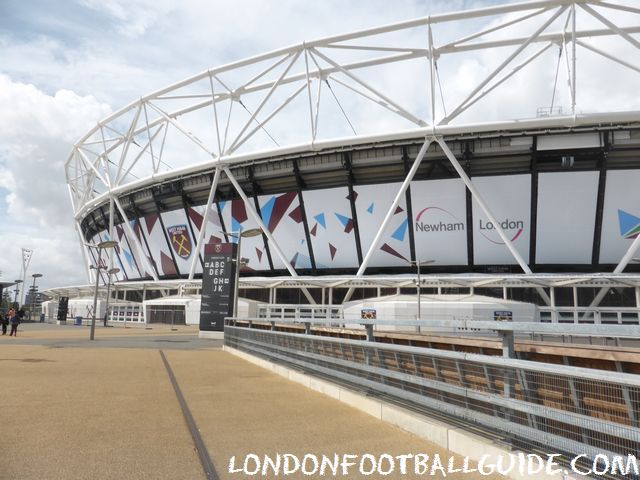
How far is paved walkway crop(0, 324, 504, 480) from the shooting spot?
456 centimetres

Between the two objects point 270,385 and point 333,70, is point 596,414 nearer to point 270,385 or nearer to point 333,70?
point 270,385

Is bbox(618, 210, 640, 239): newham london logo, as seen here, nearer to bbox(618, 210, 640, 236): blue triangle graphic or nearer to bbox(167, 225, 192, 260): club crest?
bbox(618, 210, 640, 236): blue triangle graphic

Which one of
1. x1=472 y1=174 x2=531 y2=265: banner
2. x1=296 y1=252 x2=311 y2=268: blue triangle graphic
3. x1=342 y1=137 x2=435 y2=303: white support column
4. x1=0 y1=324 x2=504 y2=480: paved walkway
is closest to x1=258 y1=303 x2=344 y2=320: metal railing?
x1=342 y1=137 x2=435 y2=303: white support column

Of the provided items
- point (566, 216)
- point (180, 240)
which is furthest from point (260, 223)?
point (566, 216)

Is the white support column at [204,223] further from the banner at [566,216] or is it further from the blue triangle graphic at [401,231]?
the banner at [566,216]

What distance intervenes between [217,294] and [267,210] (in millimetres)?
15744

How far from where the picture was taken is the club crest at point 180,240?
149 ft

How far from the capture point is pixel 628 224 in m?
31.4

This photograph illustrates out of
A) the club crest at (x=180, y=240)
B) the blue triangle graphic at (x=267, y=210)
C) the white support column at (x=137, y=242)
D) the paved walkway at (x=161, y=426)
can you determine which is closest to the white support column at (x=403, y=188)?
the blue triangle graphic at (x=267, y=210)

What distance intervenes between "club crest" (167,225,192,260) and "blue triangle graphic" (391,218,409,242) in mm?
20583

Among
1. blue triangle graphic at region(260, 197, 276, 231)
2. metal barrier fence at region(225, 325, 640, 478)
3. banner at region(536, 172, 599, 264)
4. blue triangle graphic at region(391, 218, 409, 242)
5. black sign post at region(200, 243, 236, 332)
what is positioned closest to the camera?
metal barrier fence at region(225, 325, 640, 478)

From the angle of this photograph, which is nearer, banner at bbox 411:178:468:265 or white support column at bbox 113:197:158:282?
banner at bbox 411:178:468:265

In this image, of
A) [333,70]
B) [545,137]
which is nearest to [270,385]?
[545,137]

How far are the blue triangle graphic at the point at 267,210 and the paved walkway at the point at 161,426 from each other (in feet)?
98.3
